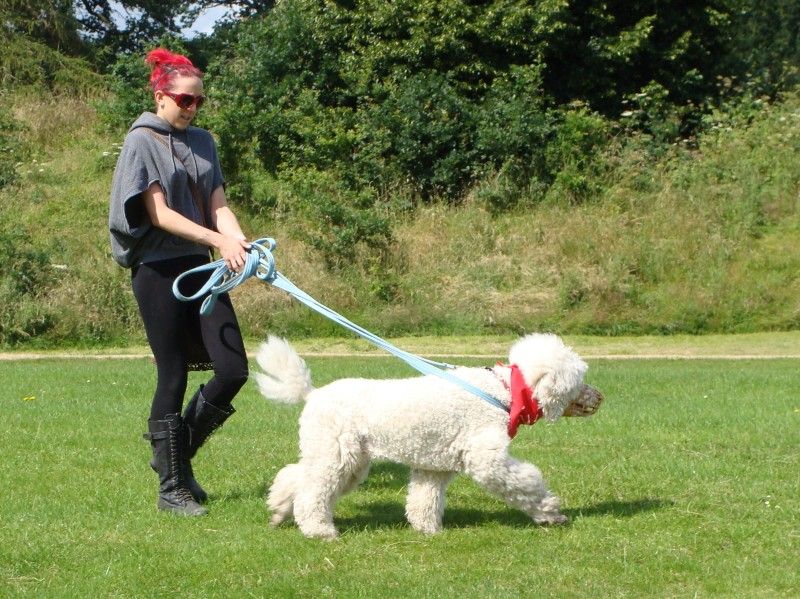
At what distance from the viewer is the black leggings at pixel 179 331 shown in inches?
232

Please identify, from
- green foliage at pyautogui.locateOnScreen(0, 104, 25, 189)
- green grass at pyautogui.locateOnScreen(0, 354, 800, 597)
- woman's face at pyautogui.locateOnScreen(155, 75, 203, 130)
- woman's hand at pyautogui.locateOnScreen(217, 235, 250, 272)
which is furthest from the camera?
green foliage at pyautogui.locateOnScreen(0, 104, 25, 189)

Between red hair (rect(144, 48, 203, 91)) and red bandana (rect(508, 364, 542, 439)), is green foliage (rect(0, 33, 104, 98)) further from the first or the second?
red bandana (rect(508, 364, 542, 439))

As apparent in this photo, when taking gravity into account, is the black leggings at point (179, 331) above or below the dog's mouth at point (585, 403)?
above

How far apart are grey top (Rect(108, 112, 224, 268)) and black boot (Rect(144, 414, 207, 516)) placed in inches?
35.2

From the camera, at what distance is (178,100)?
5820mm

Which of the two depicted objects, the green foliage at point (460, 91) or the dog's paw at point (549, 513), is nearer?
the dog's paw at point (549, 513)

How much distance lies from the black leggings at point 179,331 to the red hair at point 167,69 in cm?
93

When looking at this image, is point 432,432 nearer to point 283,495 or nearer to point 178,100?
point 283,495

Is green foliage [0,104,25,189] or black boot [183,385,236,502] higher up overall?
green foliage [0,104,25,189]

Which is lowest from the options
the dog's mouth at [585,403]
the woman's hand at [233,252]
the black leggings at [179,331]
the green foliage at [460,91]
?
the dog's mouth at [585,403]

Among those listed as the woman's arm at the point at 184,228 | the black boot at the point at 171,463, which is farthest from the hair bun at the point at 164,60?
the black boot at the point at 171,463

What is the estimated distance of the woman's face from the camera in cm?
581

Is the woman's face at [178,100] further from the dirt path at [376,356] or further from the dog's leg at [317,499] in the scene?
the dirt path at [376,356]

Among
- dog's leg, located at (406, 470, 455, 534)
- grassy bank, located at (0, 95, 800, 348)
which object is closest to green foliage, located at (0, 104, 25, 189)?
grassy bank, located at (0, 95, 800, 348)
